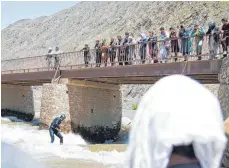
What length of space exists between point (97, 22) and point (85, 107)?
173 feet

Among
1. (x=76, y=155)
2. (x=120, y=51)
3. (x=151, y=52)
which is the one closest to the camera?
(x=76, y=155)

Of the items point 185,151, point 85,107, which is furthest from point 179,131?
point 85,107

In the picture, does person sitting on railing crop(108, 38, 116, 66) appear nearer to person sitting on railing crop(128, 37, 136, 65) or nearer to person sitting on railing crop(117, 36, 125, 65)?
person sitting on railing crop(117, 36, 125, 65)

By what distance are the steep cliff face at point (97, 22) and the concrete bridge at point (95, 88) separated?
2557cm

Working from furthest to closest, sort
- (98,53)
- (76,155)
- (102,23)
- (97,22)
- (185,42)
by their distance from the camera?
(97,22) → (102,23) → (98,53) → (185,42) → (76,155)

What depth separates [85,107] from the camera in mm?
18141

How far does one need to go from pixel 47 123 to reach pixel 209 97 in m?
16.0

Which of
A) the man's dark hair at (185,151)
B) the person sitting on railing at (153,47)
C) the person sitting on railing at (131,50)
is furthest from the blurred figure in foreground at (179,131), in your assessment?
the person sitting on railing at (131,50)

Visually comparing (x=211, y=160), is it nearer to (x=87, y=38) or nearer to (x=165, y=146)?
(x=165, y=146)

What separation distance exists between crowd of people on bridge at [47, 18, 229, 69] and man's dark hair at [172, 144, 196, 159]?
9796 mm

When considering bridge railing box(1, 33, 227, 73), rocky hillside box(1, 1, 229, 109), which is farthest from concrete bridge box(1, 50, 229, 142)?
rocky hillside box(1, 1, 229, 109)

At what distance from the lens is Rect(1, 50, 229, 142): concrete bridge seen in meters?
12.5

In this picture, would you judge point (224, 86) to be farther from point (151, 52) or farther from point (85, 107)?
point (85, 107)

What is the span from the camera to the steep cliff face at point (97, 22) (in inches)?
1839
